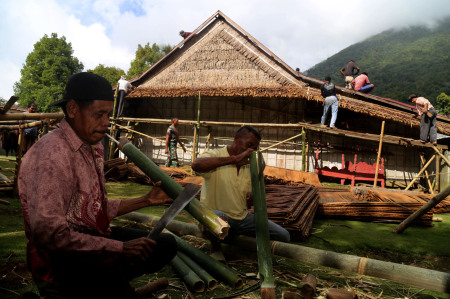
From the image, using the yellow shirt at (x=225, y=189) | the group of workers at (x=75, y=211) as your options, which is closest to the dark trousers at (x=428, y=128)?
the yellow shirt at (x=225, y=189)

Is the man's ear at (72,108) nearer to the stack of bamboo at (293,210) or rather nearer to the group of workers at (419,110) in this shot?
the stack of bamboo at (293,210)

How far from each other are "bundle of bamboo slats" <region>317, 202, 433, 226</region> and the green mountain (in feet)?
138

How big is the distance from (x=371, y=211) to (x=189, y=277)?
4443 millimetres

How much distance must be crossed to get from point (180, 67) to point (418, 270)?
490 inches

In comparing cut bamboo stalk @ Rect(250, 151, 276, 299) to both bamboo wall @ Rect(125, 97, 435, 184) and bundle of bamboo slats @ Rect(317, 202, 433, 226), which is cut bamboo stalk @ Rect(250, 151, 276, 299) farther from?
bamboo wall @ Rect(125, 97, 435, 184)

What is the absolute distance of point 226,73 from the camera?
12398 mm

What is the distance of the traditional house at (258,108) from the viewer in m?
10.7

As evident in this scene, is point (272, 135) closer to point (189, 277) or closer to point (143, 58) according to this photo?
point (189, 277)

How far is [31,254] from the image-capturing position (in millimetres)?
1463

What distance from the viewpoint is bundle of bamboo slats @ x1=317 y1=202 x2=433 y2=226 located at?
531cm

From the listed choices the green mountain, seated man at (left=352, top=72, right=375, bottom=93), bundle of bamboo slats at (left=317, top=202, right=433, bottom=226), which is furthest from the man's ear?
the green mountain

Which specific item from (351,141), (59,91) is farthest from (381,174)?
(59,91)

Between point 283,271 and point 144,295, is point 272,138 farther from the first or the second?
point 144,295

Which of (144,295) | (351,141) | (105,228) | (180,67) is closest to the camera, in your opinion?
(105,228)
